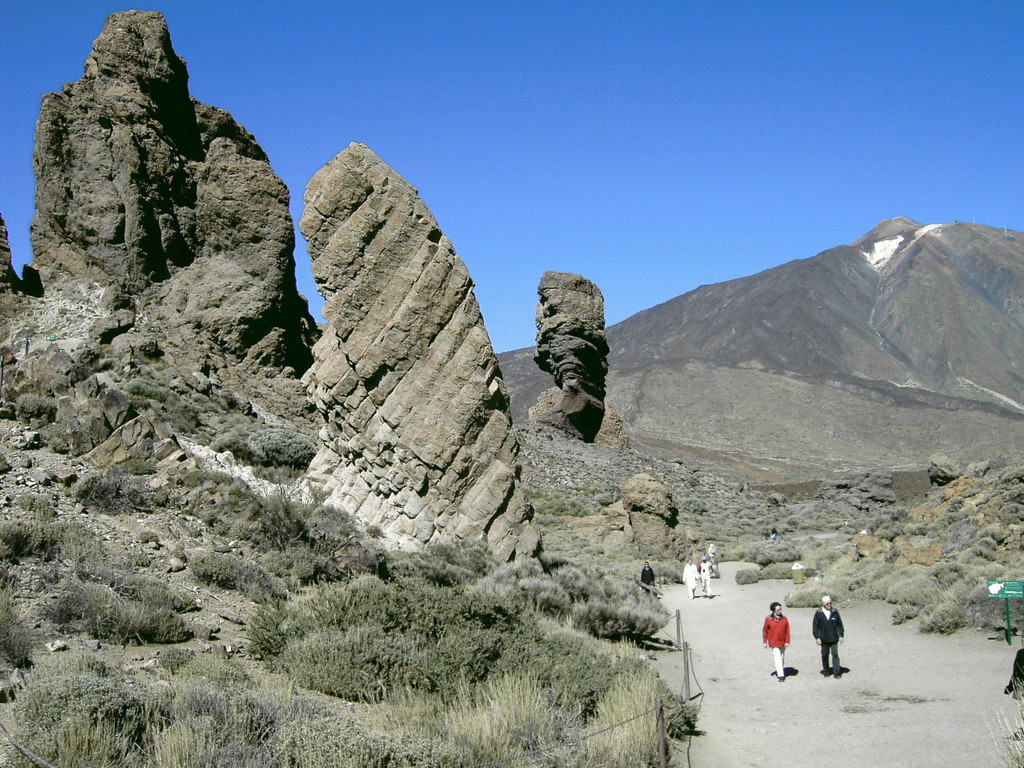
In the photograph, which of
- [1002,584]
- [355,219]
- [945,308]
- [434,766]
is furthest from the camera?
[945,308]

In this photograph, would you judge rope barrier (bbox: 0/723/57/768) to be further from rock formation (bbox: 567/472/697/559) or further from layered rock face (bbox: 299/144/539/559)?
rock formation (bbox: 567/472/697/559)

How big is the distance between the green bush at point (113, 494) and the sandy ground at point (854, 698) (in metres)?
7.81

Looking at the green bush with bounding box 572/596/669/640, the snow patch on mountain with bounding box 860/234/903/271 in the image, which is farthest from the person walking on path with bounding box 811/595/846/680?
the snow patch on mountain with bounding box 860/234/903/271

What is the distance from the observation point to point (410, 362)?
15328mm

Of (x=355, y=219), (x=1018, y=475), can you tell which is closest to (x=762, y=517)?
(x=1018, y=475)

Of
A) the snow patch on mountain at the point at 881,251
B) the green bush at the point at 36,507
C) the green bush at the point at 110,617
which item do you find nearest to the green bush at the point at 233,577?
the green bush at the point at 110,617

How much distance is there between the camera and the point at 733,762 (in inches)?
310

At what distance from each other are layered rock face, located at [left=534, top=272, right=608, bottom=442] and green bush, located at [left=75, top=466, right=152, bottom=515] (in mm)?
35362

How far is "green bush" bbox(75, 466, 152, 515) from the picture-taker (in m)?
Answer: 12.2

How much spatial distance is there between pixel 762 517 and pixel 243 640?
113 ft

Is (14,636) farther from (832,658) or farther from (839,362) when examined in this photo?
(839,362)

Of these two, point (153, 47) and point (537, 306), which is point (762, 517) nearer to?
point (537, 306)

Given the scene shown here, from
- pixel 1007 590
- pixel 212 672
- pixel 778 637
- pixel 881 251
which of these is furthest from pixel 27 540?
pixel 881 251

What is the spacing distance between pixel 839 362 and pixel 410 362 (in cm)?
12940
